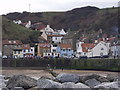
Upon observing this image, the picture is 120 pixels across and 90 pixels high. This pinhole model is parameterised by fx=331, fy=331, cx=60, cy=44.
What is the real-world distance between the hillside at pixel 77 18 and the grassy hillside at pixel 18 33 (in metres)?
27.1

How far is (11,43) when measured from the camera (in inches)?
2404

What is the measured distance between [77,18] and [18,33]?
5355 centimetres

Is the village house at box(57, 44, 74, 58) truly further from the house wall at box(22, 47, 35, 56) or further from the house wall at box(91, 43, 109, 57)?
the house wall at box(91, 43, 109, 57)

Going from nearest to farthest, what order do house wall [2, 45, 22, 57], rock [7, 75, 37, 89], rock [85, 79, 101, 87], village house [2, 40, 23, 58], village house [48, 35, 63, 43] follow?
1. rock [7, 75, 37, 89]
2. rock [85, 79, 101, 87]
3. house wall [2, 45, 22, 57]
4. village house [2, 40, 23, 58]
5. village house [48, 35, 63, 43]

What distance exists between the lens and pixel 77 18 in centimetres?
12706

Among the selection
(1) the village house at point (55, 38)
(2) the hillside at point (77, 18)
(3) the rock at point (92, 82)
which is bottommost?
(3) the rock at point (92, 82)

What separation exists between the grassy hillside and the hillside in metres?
27.1

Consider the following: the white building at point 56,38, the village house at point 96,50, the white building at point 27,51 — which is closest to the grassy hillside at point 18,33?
the white building at point 56,38

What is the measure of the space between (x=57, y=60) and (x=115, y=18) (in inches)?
2353

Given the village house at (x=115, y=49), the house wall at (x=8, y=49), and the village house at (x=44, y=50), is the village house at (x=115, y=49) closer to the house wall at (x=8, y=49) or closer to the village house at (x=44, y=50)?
the village house at (x=44, y=50)

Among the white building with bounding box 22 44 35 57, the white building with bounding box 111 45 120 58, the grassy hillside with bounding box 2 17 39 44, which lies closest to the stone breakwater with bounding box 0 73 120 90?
the white building with bounding box 111 45 120 58

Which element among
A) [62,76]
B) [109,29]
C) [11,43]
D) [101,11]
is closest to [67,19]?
[101,11]

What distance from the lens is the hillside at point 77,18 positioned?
341 ft

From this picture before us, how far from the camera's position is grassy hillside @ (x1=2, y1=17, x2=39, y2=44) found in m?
71.2
